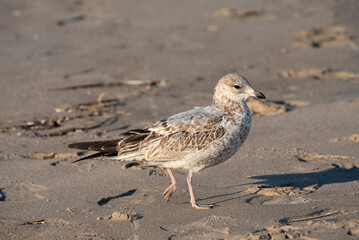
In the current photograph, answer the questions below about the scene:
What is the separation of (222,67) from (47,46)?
14.3ft

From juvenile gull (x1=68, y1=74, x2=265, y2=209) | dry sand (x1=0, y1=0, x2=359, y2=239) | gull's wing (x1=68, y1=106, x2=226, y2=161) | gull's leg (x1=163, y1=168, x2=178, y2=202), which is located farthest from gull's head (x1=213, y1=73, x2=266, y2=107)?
gull's leg (x1=163, y1=168, x2=178, y2=202)

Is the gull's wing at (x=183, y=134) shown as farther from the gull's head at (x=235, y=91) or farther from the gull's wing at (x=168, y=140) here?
the gull's head at (x=235, y=91)

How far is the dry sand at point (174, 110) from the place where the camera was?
521cm

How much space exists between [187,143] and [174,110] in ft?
10.1

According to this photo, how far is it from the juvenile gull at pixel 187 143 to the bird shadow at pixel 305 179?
453 mm

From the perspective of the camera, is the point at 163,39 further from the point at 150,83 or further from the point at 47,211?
the point at 47,211

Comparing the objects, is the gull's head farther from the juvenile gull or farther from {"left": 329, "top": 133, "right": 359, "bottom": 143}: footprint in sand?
{"left": 329, "top": 133, "right": 359, "bottom": 143}: footprint in sand

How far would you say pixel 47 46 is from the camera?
12.8 metres

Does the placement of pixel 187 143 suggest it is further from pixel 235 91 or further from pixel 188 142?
pixel 235 91

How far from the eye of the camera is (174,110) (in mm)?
8688

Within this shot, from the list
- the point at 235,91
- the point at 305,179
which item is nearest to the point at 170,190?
the point at 235,91

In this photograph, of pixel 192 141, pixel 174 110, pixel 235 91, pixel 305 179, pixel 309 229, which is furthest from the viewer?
pixel 174 110

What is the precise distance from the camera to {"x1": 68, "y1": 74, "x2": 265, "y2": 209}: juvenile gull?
5.60 metres

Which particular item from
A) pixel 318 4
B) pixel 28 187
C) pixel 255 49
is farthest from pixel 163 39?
pixel 28 187
